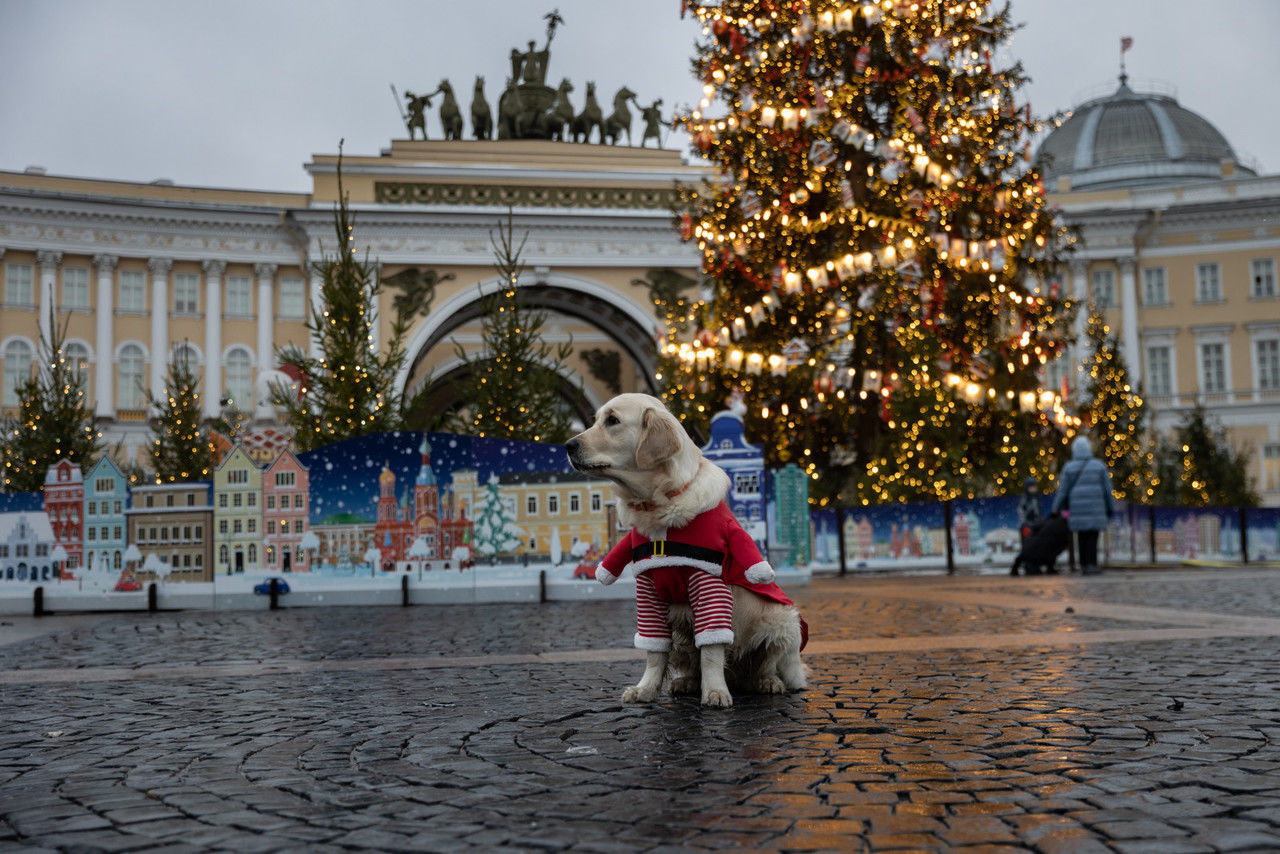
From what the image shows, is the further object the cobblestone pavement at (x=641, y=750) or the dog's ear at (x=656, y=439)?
the dog's ear at (x=656, y=439)

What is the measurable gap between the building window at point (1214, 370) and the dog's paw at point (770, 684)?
49884 mm

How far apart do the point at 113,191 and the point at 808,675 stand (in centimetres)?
4271

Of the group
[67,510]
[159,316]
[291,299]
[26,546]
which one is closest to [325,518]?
[67,510]

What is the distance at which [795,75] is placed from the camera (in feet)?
65.7

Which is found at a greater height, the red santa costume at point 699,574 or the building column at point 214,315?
the building column at point 214,315

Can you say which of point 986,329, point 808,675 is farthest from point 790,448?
point 808,675

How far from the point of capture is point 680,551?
5062mm

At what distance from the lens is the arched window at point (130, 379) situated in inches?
1697

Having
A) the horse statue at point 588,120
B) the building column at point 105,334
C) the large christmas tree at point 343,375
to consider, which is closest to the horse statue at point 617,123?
the horse statue at point 588,120

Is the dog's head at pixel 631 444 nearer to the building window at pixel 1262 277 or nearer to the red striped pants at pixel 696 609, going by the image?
the red striped pants at pixel 696 609

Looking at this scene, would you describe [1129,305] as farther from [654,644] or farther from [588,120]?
[654,644]

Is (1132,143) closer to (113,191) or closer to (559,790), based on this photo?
(113,191)

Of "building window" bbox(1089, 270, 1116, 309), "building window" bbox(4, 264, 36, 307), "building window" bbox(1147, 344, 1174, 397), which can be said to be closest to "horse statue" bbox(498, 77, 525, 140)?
"building window" bbox(4, 264, 36, 307)

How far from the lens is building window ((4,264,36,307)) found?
4178 cm
